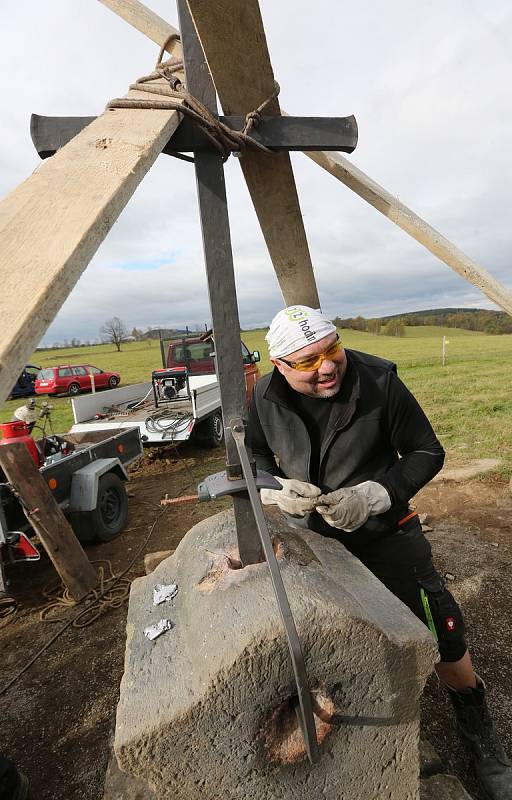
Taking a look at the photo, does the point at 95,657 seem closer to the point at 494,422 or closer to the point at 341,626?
the point at 341,626

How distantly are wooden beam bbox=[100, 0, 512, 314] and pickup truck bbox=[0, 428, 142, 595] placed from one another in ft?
12.9

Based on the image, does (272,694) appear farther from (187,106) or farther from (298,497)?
(187,106)

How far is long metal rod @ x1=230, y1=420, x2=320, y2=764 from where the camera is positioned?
0.86 metres

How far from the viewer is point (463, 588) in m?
3.73

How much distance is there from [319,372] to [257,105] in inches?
37.7

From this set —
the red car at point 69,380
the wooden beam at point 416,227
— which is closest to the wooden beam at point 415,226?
the wooden beam at point 416,227

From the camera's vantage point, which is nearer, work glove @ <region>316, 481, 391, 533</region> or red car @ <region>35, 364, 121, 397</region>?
work glove @ <region>316, 481, 391, 533</region>

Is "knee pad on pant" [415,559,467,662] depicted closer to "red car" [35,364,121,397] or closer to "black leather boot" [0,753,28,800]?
"black leather boot" [0,753,28,800]

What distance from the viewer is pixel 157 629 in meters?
1.52

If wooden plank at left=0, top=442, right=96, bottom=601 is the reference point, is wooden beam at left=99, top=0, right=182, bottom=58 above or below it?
above

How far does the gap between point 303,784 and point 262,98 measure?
2.15 m

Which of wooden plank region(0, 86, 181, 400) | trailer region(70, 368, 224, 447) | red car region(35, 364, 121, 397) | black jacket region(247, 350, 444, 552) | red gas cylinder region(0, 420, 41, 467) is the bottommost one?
red car region(35, 364, 121, 397)

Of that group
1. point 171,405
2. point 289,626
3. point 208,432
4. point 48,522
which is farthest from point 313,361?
point 171,405

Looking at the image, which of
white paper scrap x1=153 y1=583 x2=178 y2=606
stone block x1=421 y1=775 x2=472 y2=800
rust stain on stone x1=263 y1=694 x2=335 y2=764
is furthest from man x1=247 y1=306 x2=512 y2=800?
rust stain on stone x1=263 y1=694 x2=335 y2=764
